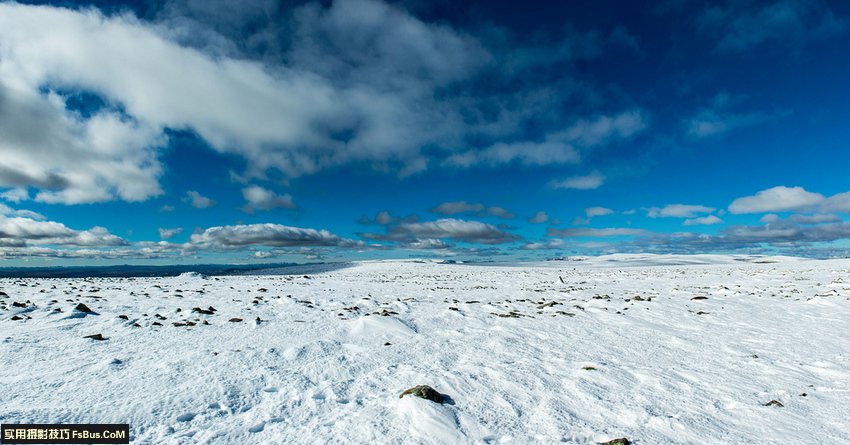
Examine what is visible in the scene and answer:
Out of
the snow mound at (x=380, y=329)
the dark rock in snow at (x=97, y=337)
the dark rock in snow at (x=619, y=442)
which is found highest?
the dark rock in snow at (x=97, y=337)

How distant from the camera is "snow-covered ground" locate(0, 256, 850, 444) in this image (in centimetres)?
403

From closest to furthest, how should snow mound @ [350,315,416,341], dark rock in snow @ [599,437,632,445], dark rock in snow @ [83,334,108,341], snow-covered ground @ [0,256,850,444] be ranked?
dark rock in snow @ [599,437,632,445] → snow-covered ground @ [0,256,850,444] → dark rock in snow @ [83,334,108,341] → snow mound @ [350,315,416,341]

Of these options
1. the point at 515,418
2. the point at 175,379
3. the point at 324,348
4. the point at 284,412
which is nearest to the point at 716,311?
the point at 515,418

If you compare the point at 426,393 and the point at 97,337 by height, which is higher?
the point at 97,337

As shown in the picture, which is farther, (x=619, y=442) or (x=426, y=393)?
(x=426, y=393)

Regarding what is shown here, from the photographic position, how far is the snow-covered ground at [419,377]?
4031 mm

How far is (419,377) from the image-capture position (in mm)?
5496

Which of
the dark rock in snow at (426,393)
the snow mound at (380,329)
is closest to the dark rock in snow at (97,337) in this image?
the snow mound at (380,329)

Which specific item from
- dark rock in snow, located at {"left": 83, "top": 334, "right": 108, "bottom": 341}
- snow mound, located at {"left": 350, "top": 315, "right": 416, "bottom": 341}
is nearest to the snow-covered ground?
snow mound, located at {"left": 350, "top": 315, "right": 416, "bottom": 341}

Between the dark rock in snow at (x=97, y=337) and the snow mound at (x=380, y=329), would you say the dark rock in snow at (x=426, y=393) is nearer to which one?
the snow mound at (x=380, y=329)

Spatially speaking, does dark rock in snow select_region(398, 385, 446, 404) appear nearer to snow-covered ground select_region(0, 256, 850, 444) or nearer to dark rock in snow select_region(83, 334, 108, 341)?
snow-covered ground select_region(0, 256, 850, 444)

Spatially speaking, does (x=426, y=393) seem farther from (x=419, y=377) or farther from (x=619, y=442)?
(x=619, y=442)

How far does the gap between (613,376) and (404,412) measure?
3360 millimetres

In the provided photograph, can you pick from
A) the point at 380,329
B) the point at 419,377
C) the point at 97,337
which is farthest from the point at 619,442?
the point at 97,337
